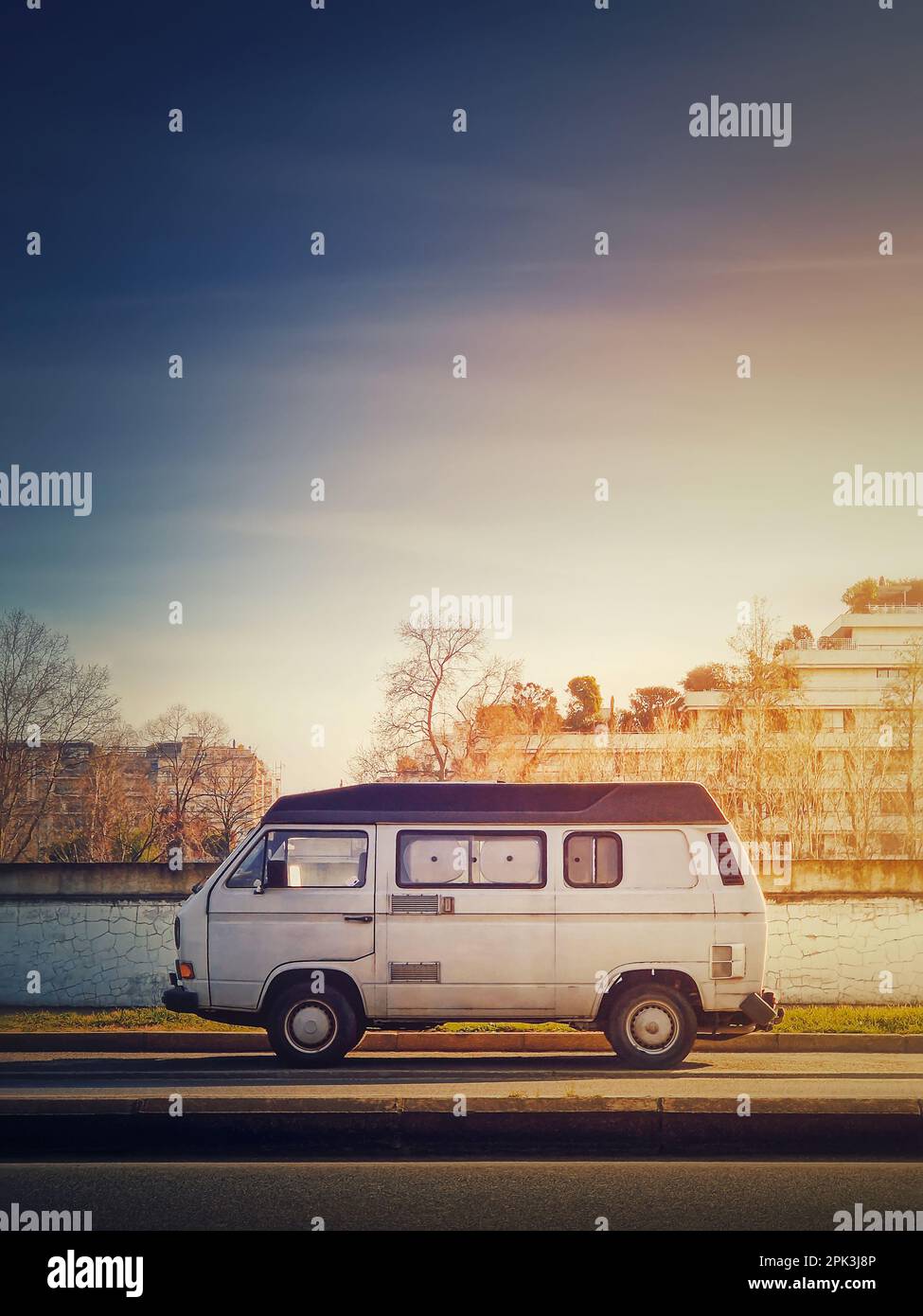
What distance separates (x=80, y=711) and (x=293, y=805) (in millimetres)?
49142

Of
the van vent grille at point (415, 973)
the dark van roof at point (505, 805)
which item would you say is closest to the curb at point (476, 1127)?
the van vent grille at point (415, 973)

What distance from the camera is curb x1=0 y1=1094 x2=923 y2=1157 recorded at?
8.61 meters

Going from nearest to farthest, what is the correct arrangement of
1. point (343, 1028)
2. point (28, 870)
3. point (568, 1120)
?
point (568, 1120)
point (343, 1028)
point (28, 870)

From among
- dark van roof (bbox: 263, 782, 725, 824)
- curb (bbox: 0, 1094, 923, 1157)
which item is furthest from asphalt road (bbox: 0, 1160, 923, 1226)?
dark van roof (bbox: 263, 782, 725, 824)

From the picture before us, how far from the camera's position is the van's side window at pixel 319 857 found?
1332 centimetres

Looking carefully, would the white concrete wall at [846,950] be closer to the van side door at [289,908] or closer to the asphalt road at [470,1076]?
the asphalt road at [470,1076]

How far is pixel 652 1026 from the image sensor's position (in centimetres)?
1302

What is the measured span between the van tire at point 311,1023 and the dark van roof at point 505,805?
172 cm

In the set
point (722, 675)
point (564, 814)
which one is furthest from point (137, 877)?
point (722, 675)

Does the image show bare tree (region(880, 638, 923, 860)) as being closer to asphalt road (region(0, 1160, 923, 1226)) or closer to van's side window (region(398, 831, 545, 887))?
van's side window (region(398, 831, 545, 887))

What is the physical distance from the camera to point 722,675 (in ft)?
210

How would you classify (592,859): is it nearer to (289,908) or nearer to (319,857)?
(319,857)
